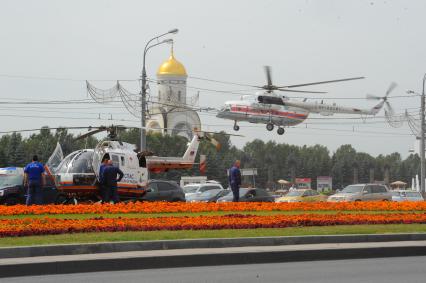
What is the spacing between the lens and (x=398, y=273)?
43.9ft

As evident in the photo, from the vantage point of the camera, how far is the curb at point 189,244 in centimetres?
1358

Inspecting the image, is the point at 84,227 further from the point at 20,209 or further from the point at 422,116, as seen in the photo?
the point at 422,116

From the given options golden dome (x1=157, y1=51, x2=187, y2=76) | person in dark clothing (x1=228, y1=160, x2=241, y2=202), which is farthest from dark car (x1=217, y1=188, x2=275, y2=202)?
golden dome (x1=157, y1=51, x2=187, y2=76)

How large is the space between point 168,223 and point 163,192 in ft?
52.6

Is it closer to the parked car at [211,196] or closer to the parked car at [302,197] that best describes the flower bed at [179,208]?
the parked car at [211,196]

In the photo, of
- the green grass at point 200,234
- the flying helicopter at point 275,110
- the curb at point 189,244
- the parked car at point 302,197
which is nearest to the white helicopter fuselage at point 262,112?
the flying helicopter at point 275,110

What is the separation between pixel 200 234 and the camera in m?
16.6

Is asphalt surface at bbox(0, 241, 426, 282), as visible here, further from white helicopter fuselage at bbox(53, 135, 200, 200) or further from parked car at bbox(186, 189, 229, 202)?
parked car at bbox(186, 189, 229, 202)

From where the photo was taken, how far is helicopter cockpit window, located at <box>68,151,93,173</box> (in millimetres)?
30205

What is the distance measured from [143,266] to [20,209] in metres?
10.3

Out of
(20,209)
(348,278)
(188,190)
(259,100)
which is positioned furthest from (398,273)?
(259,100)

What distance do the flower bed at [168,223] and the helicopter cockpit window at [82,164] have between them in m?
10.8

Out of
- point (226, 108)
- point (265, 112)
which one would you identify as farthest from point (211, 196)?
point (226, 108)

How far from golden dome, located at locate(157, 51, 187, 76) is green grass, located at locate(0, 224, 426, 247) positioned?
409ft
